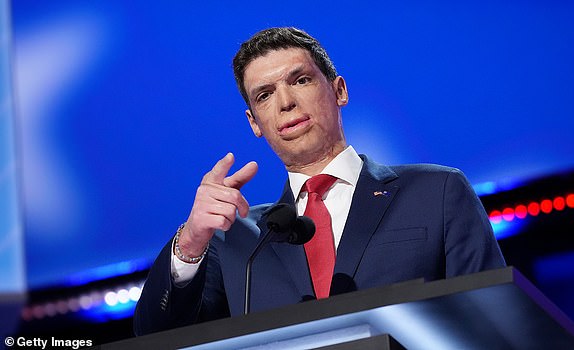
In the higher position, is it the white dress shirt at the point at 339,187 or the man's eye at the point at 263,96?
the man's eye at the point at 263,96

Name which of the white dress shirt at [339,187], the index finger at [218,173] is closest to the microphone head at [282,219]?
the index finger at [218,173]

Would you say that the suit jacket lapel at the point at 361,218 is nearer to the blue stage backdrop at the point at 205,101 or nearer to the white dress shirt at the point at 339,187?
the white dress shirt at the point at 339,187

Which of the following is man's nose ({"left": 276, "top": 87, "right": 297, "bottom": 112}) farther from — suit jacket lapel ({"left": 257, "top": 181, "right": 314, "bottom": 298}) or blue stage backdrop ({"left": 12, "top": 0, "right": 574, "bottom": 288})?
blue stage backdrop ({"left": 12, "top": 0, "right": 574, "bottom": 288})

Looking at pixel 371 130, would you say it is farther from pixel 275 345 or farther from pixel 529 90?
pixel 275 345

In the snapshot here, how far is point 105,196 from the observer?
399cm

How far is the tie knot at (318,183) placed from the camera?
2.38m

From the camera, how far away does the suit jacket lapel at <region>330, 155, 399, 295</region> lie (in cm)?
215

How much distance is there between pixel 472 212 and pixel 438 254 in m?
0.13

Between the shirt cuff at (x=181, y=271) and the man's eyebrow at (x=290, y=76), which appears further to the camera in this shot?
the man's eyebrow at (x=290, y=76)

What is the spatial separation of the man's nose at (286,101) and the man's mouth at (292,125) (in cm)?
3

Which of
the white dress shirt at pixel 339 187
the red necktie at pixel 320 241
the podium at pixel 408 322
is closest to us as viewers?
the podium at pixel 408 322

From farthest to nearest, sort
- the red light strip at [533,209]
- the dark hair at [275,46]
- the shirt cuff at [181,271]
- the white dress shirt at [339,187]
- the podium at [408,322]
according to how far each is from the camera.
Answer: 1. the red light strip at [533,209]
2. the dark hair at [275,46]
3. the white dress shirt at [339,187]
4. the shirt cuff at [181,271]
5. the podium at [408,322]

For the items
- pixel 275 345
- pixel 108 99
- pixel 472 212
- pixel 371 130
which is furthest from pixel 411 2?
pixel 275 345

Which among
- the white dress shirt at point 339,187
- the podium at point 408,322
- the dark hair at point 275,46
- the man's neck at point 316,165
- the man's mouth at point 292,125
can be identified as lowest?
the podium at point 408,322
